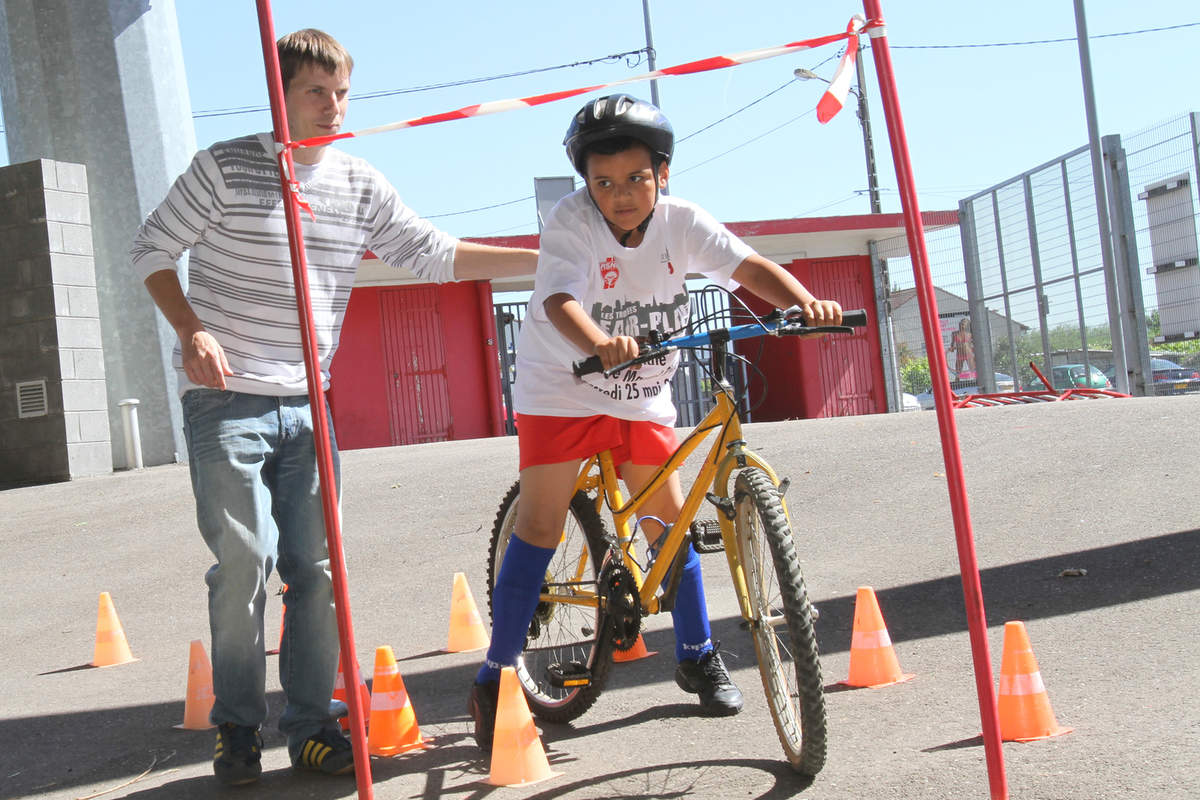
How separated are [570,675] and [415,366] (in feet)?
57.5

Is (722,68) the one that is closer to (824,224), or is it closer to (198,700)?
(198,700)

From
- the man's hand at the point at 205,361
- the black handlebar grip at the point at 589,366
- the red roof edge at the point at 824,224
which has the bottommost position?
the black handlebar grip at the point at 589,366

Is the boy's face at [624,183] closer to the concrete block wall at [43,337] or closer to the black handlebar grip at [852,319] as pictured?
the black handlebar grip at [852,319]

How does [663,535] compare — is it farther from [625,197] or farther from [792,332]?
[625,197]

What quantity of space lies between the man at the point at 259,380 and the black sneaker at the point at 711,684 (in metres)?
1.11

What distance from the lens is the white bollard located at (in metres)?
14.9

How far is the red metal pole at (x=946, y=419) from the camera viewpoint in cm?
247

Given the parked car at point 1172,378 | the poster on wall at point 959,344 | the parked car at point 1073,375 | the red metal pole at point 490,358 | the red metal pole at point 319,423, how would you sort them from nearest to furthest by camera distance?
the red metal pole at point 319,423 → the parked car at point 1172,378 → the parked car at point 1073,375 → the poster on wall at point 959,344 → the red metal pole at point 490,358

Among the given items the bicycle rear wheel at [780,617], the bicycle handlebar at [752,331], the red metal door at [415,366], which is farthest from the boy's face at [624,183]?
the red metal door at [415,366]

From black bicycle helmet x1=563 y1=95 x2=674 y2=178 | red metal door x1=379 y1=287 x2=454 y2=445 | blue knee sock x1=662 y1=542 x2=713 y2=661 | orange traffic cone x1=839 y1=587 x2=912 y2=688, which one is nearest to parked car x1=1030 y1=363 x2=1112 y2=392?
red metal door x1=379 y1=287 x2=454 y2=445

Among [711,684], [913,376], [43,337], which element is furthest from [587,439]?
[913,376]

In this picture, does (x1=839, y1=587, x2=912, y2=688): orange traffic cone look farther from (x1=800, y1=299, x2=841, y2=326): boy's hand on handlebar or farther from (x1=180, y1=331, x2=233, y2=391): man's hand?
(x1=180, y1=331, x2=233, y2=391): man's hand

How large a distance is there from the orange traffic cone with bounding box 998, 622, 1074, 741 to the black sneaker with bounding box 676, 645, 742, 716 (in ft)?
2.90

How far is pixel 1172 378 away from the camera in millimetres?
14703
